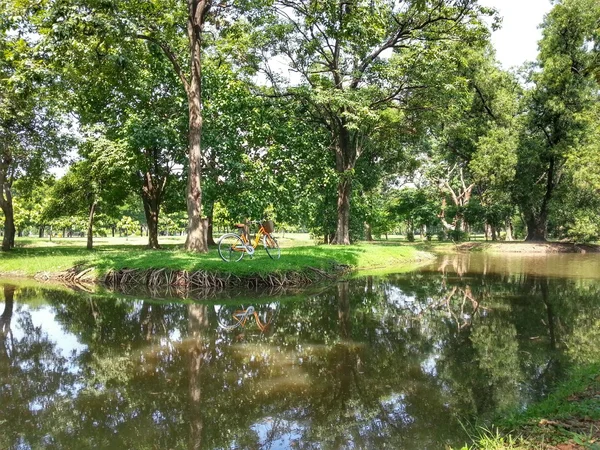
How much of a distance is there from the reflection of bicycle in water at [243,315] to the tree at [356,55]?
11.7 m

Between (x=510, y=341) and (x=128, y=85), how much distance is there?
20.9m

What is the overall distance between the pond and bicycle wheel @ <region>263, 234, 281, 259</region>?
12.7 feet

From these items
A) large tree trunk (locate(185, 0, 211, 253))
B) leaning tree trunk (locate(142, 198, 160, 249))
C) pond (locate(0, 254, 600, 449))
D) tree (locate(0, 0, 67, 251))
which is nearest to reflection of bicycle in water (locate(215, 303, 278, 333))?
pond (locate(0, 254, 600, 449))

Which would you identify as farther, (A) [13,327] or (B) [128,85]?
(B) [128,85]

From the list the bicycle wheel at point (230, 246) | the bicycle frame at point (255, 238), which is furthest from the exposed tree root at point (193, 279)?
the bicycle frame at point (255, 238)

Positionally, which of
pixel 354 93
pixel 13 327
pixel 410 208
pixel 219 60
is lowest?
pixel 13 327

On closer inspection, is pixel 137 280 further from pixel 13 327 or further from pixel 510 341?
pixel 510 341

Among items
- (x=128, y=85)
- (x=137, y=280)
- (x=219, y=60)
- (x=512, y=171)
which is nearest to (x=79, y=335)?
(x=137, y=280)

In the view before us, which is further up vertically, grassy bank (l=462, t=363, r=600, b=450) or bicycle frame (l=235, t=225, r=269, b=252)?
bicycle frame (l=235, t=225, r=269, b=252)

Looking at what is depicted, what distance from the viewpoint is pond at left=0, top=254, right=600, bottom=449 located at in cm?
406

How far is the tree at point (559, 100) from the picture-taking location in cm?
3016

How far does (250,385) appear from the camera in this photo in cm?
518

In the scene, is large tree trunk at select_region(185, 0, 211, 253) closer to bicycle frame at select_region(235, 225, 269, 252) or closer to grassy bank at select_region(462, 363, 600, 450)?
bicycle frame at select_region(235, 225, 269, 252)

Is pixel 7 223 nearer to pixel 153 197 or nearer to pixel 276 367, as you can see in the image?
pixel 153 197
